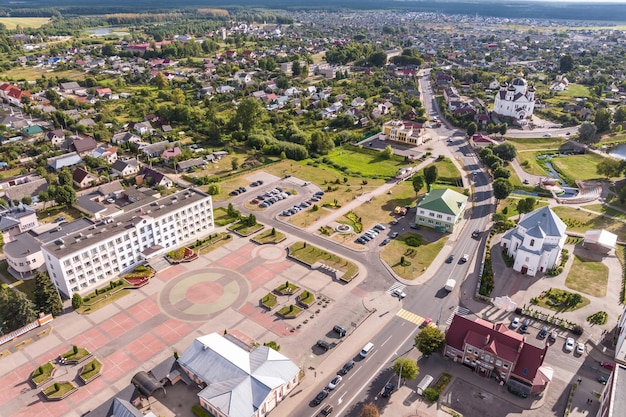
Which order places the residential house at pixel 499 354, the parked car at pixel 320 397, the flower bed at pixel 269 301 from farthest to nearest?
1. the flower bed at pixel 269 301
2. the residential house at pixel 499 354
3. the parked car at pixel 320 397

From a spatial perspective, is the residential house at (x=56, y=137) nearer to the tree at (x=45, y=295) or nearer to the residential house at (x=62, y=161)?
the residential house at (x=62, y=161)

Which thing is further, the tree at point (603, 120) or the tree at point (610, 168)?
the tree at point (603, 120)

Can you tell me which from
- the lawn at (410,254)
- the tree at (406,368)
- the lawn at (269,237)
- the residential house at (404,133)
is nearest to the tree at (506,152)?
the residential house at (404,133)

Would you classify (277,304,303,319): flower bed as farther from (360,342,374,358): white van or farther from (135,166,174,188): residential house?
(135,166,174,188): residential house

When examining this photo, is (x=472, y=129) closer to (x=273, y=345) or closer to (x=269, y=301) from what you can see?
(x=269, y=301)

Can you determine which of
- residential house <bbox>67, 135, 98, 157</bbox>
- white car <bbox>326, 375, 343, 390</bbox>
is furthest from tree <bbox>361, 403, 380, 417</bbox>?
residential house <bbox>67, 135, 98, 157</bbox>

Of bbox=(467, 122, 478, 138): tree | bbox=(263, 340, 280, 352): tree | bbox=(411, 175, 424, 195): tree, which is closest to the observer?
bbox=(263, 340, 280, 352): tree

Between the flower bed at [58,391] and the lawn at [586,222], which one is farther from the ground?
the lawn at [586,222]
